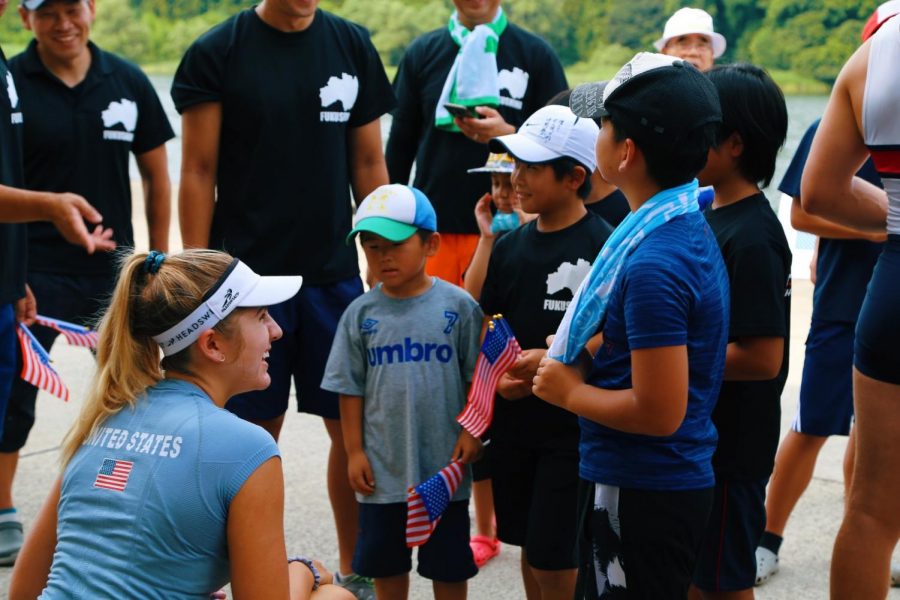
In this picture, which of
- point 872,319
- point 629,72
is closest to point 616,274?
point 629,72

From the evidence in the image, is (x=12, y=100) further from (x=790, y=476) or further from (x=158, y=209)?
(x=790, y=476)

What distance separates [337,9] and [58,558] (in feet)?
47.6

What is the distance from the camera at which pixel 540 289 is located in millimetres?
3285

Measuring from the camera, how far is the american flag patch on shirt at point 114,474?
86.2 inches

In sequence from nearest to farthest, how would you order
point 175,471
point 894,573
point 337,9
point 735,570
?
point 175,471 → point 735,570 → point 894,573 → point 337,9

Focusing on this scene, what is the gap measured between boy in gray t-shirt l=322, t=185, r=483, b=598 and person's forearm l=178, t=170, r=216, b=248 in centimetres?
74

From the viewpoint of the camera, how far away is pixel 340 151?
13.4 feet

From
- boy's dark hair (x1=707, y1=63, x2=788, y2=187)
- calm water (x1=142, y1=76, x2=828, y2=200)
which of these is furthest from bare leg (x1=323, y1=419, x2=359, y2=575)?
calm water (x1=142, y1=76, x2=828, y2=200)

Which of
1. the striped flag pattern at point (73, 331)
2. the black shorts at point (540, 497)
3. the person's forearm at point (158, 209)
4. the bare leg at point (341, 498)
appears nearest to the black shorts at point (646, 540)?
the black shorts at point (540, 497)

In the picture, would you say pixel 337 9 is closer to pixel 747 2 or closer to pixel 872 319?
pixel 747 2

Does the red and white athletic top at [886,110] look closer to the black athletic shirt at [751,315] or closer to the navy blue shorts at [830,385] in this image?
the black athletic shirt at [751,315]

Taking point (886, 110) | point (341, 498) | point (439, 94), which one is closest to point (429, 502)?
point (341, 498)

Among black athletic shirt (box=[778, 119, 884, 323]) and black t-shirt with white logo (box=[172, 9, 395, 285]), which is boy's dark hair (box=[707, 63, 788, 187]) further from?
black t-shirt with white logo (box=[172, 9, 395, 285])

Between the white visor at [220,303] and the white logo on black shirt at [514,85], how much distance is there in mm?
2385
